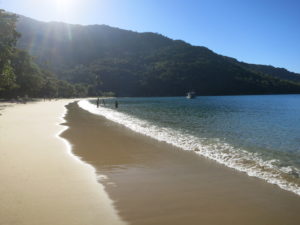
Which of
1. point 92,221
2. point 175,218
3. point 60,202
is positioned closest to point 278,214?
point 175,218

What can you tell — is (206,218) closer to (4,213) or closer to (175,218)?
(175,218)

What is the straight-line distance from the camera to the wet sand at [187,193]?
638 centimetres

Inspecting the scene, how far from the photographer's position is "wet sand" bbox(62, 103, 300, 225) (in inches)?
251

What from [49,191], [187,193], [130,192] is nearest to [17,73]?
[49,191]

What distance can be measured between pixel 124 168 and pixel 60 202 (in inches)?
159

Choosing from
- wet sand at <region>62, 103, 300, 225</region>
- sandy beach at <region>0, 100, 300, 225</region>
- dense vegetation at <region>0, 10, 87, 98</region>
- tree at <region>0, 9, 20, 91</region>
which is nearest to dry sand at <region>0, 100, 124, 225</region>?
sandy beach at <region>0, 100, 300, 225</region>

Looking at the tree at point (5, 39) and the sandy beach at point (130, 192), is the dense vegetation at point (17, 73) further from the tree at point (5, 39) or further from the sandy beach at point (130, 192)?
the sandy beach at point (130, 192)

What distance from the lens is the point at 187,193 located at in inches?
313

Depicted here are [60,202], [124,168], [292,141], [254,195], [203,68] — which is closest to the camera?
[60,202]

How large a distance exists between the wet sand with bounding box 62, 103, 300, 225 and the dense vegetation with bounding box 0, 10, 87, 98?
35.4m

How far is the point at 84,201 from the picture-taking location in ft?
23.3

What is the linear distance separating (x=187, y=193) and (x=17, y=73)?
79709 mm

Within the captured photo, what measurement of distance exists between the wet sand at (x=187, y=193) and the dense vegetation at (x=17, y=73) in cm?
3540

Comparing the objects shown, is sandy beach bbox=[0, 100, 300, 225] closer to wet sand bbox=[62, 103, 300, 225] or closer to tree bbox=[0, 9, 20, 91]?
wet sand bbox=[62, 103, 300, 225]
